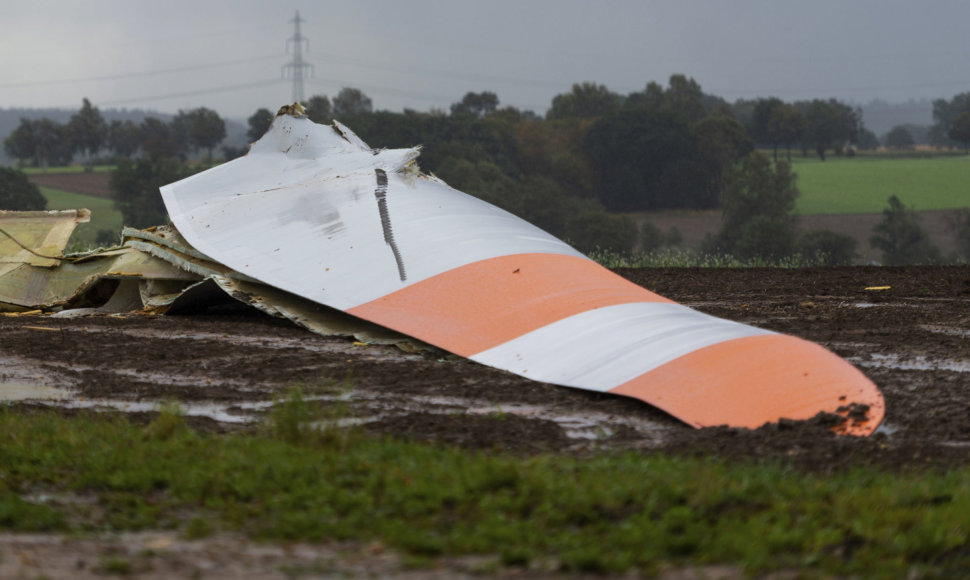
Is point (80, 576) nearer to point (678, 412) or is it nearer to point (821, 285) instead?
point (678, 412)

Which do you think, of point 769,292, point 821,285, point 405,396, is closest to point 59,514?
point 405,396

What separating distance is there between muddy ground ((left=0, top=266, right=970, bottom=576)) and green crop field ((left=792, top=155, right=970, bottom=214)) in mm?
49229

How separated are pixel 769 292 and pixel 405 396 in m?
7.57

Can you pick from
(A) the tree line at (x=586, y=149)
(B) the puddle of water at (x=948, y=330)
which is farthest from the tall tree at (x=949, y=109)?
(B) the puddle of water at (x=948, y=330)

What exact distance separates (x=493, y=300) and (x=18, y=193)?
143 ft

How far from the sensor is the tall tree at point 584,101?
292 feet

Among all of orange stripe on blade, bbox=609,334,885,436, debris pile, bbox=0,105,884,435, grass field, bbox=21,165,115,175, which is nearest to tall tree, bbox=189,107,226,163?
grass field, bbox=21,165,115,175

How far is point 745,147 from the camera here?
67562 millimetres

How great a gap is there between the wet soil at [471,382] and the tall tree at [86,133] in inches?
2990

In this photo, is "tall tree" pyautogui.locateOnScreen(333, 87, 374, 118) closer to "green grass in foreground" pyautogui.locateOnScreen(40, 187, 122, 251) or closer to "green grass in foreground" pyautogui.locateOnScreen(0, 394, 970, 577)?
"green grass in foreground" pyautogui.locateOnScreen(40, 187, 122, 251)

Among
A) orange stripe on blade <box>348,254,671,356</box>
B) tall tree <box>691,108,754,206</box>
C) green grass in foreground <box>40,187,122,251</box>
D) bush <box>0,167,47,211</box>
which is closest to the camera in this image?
orange stripe on blade <box>348,254,671,356</box>

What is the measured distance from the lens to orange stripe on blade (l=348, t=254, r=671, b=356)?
8625 millimetres

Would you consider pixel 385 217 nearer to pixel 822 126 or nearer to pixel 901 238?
pixel 901 238

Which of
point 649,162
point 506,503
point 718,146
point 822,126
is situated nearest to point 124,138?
point 649,162
